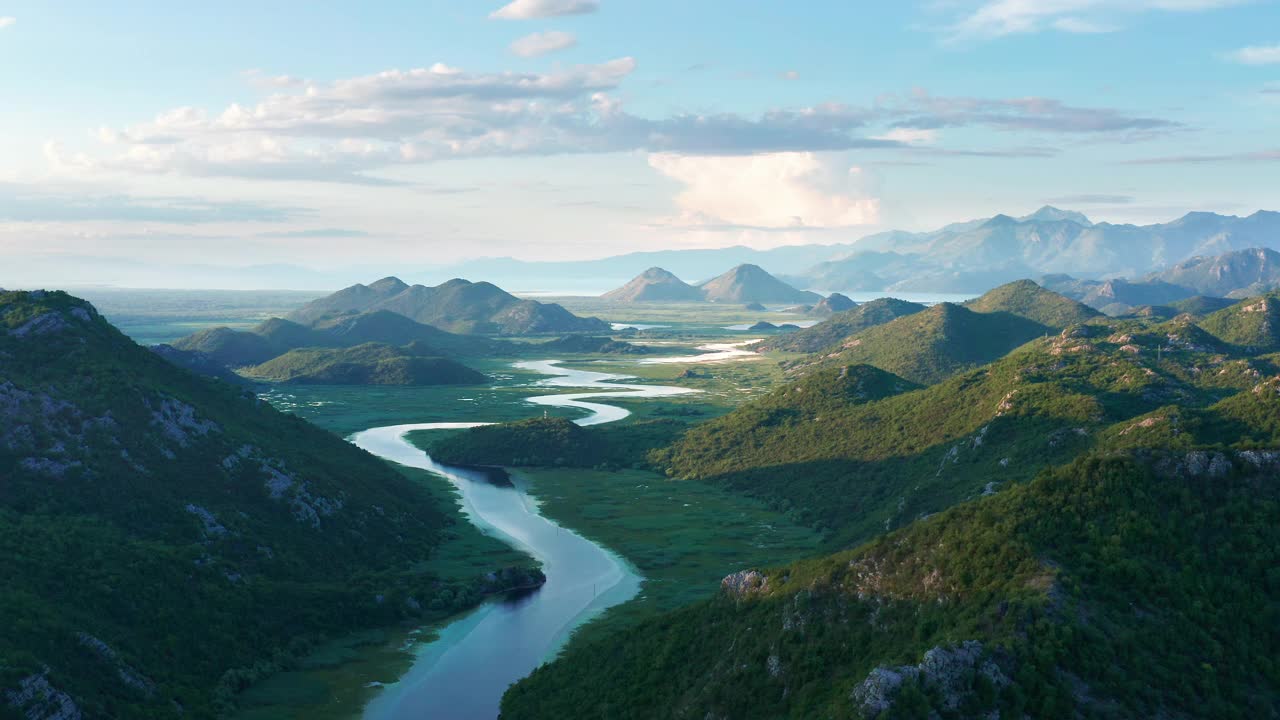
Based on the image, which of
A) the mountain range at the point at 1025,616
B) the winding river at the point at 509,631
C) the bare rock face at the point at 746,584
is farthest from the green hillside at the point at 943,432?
the bare rock face at the point at 746,584

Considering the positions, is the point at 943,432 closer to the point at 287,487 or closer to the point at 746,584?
the point at 746,584

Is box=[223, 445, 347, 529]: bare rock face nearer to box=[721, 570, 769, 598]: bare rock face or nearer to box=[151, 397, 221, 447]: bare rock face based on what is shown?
box=[151, 397, 221, 447]: bare rock face

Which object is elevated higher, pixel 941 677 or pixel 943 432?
pixel 941 677

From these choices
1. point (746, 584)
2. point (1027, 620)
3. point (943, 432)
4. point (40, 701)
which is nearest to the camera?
point (1027, 620)

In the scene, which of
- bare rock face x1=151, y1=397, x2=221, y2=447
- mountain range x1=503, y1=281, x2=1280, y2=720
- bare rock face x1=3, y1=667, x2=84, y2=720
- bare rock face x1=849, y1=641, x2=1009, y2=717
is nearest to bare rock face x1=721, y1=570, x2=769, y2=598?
mountain range x1=503, y1=281, x2=1280, y2=720

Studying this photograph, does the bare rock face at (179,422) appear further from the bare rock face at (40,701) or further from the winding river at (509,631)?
the bare rock face at (40,701)

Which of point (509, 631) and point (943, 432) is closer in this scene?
point (509, 631)

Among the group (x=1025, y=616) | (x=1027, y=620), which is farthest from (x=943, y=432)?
(x=1027, y=620)
